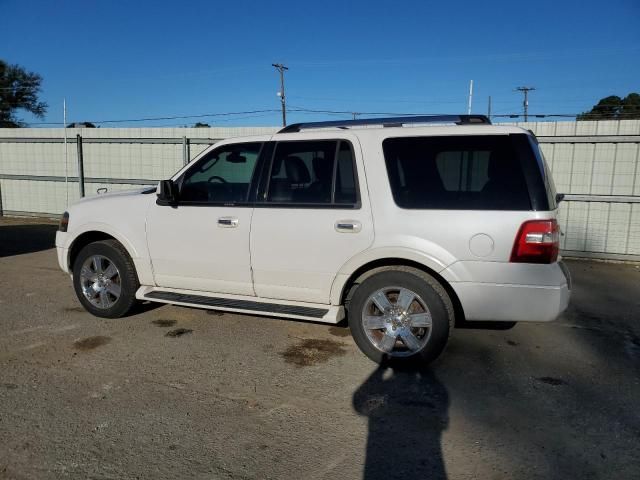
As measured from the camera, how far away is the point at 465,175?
13.1 feet

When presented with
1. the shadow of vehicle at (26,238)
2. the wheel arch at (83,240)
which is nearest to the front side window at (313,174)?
the wheel arch at (83,240)

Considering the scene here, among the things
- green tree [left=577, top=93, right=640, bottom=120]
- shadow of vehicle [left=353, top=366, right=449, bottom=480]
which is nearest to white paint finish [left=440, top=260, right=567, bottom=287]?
shadow of vehicle [left=353, top=366, right=449, bottom=480]

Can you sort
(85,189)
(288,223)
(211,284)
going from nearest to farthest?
(288,223) → (211,284) → (85,189)

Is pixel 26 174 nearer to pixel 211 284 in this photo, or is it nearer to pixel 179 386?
pixel 211 284

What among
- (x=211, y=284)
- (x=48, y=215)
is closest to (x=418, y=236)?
(x=211, y=284)

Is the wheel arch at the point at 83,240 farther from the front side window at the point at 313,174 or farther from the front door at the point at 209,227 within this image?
the front side window at the point at 313,174

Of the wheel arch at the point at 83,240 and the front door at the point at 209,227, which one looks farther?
the wheel arch at the point at 83,240

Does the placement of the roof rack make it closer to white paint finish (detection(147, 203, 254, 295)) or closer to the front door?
the front door

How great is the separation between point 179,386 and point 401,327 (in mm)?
1802

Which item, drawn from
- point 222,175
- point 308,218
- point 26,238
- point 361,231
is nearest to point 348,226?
point 361,231

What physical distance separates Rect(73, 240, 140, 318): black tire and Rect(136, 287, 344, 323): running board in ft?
0.58

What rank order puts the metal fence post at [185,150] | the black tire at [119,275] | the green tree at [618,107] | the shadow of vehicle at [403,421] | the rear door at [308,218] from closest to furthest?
1. the shadow of vehicle at [403,421]
2. the rear door at [308,218]
3. the black tire at [119,275]
4. the metal fence post at [185,150]
5. the green tree at [618,107]

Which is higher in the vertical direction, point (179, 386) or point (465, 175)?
point (465, 175)

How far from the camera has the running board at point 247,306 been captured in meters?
4.41
